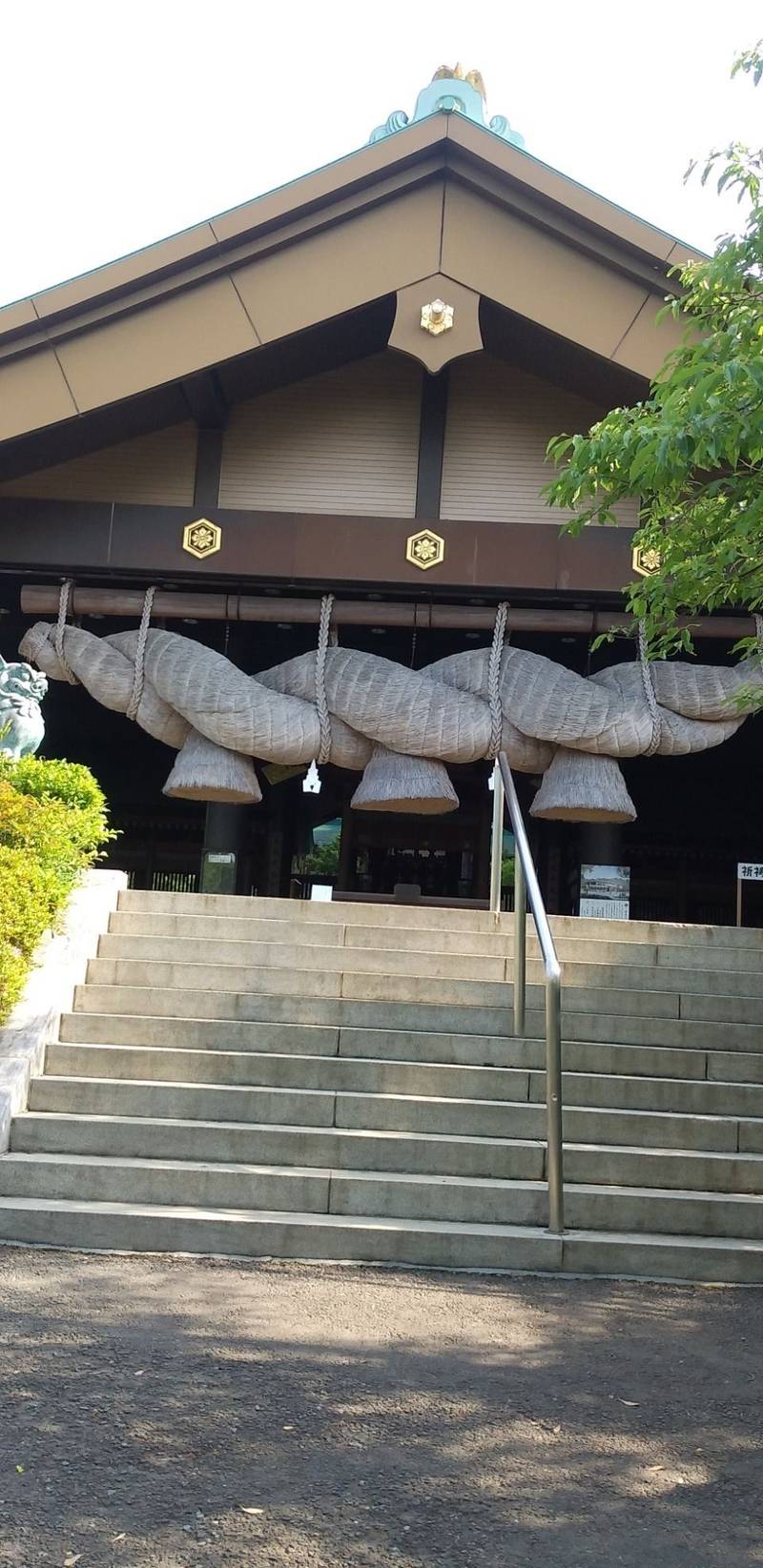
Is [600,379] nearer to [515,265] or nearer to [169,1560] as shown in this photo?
[515,265]

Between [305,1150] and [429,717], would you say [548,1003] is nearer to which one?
[305,1150]

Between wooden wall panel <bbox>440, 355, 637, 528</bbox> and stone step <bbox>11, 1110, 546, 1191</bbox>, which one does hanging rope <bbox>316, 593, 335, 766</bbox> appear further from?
stone step <bbox>11, 1110, 546, 1191</bbox>

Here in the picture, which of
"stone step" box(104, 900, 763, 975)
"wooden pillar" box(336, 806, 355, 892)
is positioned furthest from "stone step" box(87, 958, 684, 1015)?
"wooden pillar" box(336, 806, 355, 892)

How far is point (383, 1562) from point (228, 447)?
8.70 meters

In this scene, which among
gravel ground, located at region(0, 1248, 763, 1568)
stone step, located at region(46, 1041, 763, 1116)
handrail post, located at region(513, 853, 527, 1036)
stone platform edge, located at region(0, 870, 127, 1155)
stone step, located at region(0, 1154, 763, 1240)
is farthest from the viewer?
handrail post, located at region(513, 853, 527, 1036)

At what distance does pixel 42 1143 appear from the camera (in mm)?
4445

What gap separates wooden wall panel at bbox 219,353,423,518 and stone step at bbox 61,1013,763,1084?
538 cm

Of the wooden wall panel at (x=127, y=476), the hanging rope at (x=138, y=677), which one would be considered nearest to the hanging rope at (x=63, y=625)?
the hanging rope at (x=138, y=677)

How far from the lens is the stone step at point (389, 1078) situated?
4836 mm

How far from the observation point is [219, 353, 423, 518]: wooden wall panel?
9516 mm

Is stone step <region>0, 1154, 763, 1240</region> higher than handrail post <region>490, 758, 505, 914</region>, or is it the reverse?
handrail post <region>490, 758, 505, 914</region>

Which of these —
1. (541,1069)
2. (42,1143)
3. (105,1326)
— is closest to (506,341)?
(541,1069)

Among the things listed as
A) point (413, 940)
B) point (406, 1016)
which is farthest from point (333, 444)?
point (406, 1016)

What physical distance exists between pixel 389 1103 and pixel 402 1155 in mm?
259
